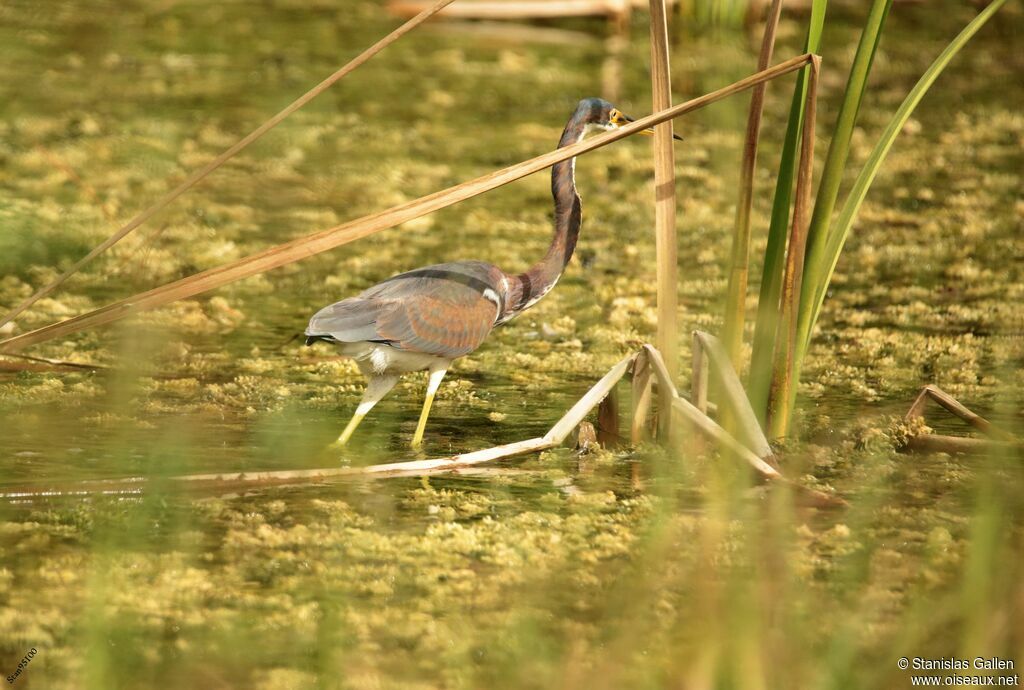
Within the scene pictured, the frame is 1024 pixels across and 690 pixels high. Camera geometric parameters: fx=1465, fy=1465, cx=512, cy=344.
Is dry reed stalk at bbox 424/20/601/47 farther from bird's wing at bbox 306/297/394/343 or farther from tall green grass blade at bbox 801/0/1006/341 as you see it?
tall green grass blade at bbox 801/0/1006/341

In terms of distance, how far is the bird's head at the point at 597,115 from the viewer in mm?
4727

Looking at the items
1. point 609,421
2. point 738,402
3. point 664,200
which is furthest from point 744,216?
point 609,421

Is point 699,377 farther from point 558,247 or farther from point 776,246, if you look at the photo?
point 558,247

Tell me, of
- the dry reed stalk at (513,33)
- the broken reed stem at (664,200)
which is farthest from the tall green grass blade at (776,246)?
the dry reed stalk at (513,33)

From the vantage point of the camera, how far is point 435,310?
4461 millimetres

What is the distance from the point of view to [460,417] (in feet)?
15.7

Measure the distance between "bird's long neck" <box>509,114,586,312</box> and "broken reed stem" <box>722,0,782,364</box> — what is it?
0.80m

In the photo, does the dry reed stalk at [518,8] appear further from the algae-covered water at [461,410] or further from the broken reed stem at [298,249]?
the broken reed stem at [298,249]

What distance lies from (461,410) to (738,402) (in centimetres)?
117

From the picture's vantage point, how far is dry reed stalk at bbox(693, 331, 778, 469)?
13.1 feet

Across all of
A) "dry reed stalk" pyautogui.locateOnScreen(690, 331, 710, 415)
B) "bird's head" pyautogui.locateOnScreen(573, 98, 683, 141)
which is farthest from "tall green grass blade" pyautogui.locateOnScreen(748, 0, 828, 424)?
"bird's head" pyautogui.locateOnScreen(573, 98, 683, 141)

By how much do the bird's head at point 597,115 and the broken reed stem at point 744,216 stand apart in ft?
2.52

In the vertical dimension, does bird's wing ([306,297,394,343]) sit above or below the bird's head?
below

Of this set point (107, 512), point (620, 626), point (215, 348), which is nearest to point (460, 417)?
point (215, 348)
